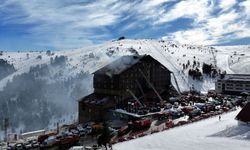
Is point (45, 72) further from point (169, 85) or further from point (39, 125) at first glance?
point (169, 85)

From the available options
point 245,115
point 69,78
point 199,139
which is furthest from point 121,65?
point 69,78

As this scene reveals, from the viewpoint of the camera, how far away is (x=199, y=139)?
34.4m

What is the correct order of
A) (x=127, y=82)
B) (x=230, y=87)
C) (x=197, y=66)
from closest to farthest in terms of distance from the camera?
(x=127, y=82) → (x=230, y=87) → (x=197, y=66)

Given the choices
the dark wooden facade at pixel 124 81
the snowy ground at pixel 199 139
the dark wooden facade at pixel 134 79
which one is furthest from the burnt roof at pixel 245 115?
the dark wooden facade at pixel 134 79

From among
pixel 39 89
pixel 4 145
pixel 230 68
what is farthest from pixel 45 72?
pixel 4 145

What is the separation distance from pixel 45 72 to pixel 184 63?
76.9m

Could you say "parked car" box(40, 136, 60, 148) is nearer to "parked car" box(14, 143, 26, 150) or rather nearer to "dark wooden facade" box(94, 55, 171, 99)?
"parked car" box(14, 143, 26, 150)

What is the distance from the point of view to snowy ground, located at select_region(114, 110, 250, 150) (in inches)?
1252

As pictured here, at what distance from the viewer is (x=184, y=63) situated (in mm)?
146625

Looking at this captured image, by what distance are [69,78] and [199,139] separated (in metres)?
135

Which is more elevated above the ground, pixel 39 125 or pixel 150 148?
pixel 150 148

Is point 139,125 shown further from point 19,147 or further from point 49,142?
point 19,147

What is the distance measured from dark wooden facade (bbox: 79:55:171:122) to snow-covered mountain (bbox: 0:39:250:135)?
143 feet

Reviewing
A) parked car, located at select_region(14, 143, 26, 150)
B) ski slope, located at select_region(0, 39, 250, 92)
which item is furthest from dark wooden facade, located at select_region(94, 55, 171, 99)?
ski slope, located at select_region(0, 39, 250, 92)
